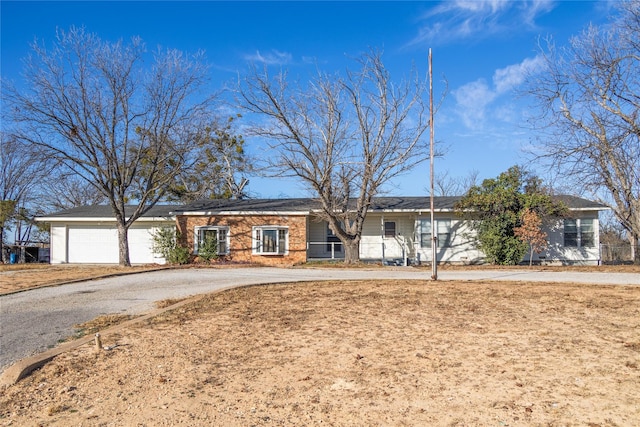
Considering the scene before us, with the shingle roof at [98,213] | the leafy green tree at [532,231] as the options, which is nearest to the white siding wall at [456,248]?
the leafy green tree at [532,231]

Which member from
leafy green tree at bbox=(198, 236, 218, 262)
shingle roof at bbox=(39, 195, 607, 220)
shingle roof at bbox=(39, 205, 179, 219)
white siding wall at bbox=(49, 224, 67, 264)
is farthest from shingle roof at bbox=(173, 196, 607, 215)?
white siding wall at bbox=(49, 224, 67, 264)

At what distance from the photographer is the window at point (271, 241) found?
23.0m

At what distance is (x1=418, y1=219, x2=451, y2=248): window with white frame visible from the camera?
2292cm

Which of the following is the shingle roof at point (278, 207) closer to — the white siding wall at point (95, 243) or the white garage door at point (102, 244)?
the white siding wall at point (95, 243)

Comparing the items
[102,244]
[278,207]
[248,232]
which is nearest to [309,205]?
[278,207]

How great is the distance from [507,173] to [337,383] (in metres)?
18.6

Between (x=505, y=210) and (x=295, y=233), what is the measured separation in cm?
931

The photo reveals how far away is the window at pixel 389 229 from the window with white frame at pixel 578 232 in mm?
7700

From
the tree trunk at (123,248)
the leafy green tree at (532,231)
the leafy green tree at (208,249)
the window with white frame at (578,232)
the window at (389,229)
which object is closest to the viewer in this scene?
the leafy green tree at (532,231)

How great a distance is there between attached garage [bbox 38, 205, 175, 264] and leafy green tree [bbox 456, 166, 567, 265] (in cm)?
1475

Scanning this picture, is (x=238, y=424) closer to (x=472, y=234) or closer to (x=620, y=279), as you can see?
(x=620, y=279)

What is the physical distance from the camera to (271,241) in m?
23.1

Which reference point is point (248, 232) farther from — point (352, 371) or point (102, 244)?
point (352, 371)

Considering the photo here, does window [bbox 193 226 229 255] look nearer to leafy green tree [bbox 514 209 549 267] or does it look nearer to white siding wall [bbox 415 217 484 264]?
white siding wall [bbox 415 217 484 264]
